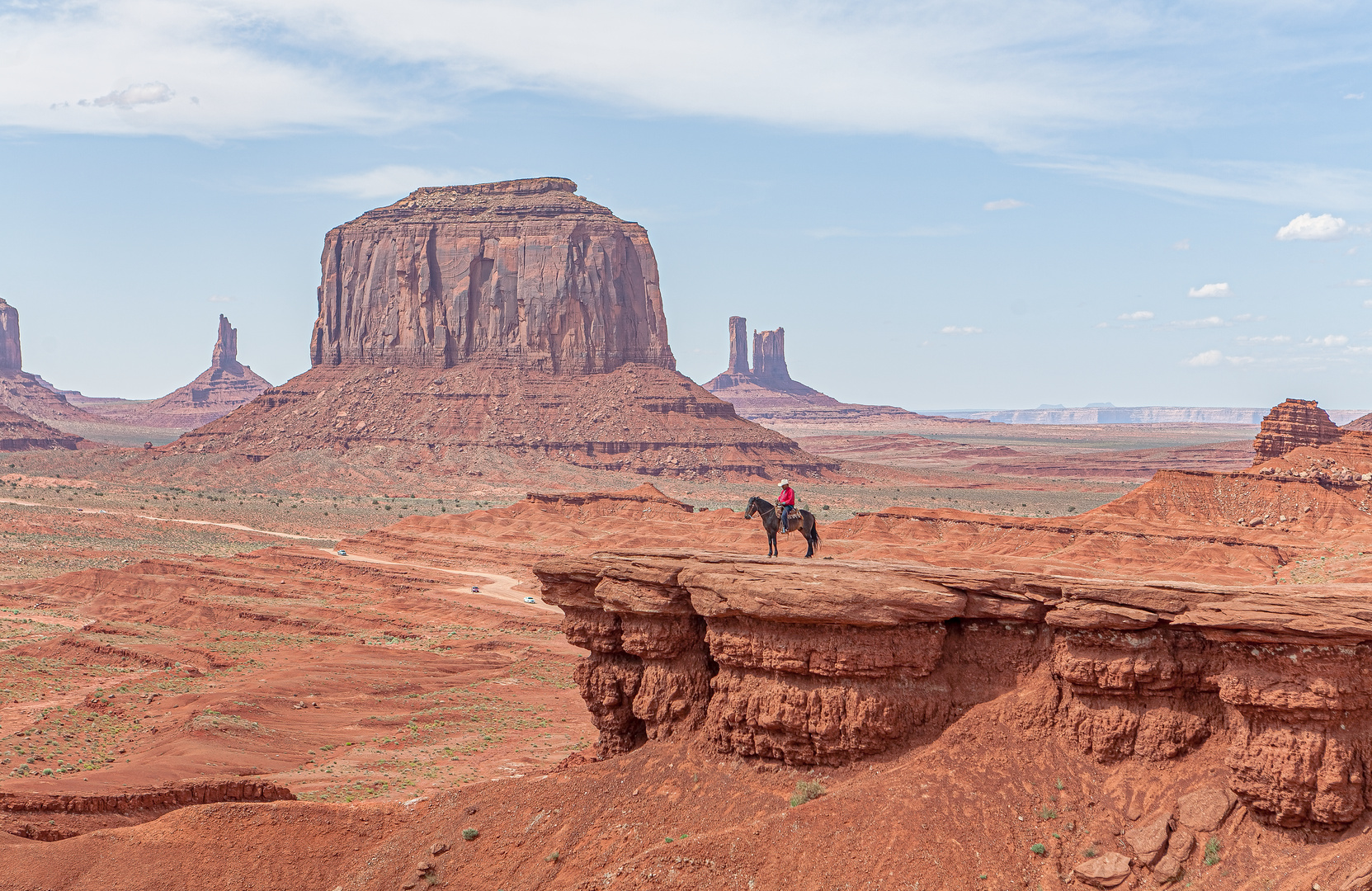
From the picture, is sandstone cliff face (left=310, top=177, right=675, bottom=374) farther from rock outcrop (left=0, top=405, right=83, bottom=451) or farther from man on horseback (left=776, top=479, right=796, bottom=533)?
man on horseback (left=776, top=479, right=796, bottom=533)

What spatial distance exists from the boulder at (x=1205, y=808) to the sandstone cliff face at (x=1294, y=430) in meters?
75.7


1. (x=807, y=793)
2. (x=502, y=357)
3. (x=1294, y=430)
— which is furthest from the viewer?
(x=502, y=357)

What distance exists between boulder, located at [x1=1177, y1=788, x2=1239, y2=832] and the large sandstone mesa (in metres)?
0.22

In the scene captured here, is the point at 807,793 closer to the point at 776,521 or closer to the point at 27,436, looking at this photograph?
the point at 776,521

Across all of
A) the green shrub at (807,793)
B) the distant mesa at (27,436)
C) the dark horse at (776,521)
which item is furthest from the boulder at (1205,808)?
the distant mesa at (27,436)

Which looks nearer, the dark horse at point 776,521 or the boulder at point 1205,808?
the boulder at point 1205,808

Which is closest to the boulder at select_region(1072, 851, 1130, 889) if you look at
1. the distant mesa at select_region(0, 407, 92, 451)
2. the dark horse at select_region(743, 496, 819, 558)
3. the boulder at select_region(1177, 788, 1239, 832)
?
the boulder at select_region(1177, 788, 1239, 832)

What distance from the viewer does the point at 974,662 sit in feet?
58.2

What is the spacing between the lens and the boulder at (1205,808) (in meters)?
15.2

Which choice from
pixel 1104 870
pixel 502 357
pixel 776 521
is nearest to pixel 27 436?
pixel 502 357

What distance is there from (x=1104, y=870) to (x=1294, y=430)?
260 ft

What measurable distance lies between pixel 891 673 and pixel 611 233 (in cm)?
14730

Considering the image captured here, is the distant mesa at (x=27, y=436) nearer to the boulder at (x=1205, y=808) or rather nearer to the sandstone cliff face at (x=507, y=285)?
the sandstone cliff face at (x=507, y=285)

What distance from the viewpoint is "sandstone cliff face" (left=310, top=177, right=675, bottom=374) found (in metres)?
157
